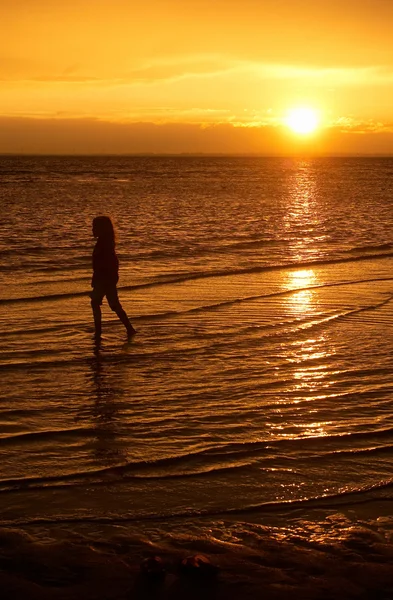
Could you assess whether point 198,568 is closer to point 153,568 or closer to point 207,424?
point 153,568

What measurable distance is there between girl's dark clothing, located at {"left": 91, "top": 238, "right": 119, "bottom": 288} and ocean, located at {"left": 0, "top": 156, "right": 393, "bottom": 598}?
2.67ft

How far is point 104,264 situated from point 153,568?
606 cm

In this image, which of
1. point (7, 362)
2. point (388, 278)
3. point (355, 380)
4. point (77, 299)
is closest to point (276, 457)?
point (355, 380)

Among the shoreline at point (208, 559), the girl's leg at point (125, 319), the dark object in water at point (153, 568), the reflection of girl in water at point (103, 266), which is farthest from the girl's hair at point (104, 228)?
the dark object in water at point (153, 568)

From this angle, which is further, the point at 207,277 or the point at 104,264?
the point at 207,277

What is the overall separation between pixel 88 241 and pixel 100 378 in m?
15.1

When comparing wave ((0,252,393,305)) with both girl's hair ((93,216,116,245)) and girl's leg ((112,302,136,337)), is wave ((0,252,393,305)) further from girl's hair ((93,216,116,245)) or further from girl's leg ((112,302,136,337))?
girl's hair ((93,216,116,245))

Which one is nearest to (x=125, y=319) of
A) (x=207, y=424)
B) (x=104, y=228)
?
(x=104, y=228)

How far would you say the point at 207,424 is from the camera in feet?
22.5

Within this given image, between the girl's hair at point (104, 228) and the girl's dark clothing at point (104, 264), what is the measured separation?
64 millimetres

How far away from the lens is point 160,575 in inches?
167

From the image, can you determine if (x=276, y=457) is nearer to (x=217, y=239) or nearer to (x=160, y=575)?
(x=160, y=575)

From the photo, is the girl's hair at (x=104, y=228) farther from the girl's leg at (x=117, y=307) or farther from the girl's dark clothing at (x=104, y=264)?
the girl's leg at (x=117, y=307)

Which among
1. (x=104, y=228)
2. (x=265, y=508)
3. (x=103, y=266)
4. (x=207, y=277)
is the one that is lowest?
(x=265, y=508)
